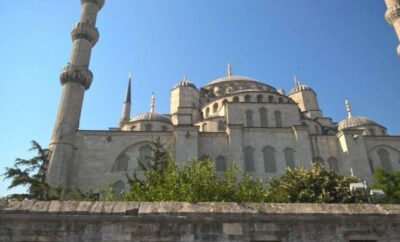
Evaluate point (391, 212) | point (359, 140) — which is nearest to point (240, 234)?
point (391, 212)

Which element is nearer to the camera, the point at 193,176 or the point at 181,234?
the point at 181,234

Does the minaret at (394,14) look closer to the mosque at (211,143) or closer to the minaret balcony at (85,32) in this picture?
the mosque at (211,143)

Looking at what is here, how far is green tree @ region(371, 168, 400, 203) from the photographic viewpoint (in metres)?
14.7

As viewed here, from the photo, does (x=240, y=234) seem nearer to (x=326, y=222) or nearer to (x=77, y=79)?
(x=326, y=222)

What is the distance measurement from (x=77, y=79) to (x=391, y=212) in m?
20.0

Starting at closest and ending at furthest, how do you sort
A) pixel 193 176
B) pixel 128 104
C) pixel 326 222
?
pixel 326 222, pixel 193 176, pixel 128 104

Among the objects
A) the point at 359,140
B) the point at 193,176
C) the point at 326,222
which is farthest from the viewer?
the point at 359,140

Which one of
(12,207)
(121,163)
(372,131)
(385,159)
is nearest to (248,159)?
(121,163)

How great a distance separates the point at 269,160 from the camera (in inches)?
832

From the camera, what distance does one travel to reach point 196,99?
28672 mm

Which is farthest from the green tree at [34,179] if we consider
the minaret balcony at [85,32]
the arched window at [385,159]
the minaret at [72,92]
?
the arched window at [385,159]

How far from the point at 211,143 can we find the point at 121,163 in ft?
17.7

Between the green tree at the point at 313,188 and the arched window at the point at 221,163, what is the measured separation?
6.05 meters

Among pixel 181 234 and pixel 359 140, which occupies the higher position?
pixel 359 140
